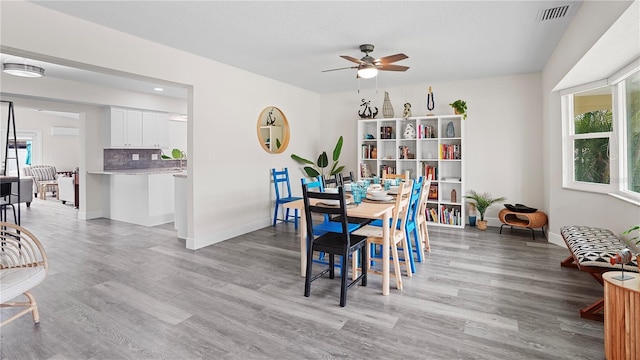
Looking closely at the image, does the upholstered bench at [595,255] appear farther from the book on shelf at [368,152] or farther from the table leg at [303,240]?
the book on shelf at [368,152]

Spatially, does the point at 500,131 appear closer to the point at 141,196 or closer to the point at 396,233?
the point at 396,233

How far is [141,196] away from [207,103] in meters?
2.46

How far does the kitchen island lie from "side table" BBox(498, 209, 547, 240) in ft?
17.9

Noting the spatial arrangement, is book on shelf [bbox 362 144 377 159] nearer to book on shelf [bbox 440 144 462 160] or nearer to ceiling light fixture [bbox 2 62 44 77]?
book on shelf [bbox 440 144 462 160]

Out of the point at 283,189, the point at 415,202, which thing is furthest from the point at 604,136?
the point at 283,189

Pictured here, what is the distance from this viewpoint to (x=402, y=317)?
243 centimetres

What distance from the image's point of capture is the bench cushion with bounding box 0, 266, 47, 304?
80.0 inches

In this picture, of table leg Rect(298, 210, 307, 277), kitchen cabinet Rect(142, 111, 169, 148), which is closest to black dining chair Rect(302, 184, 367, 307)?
table leg Rect(298, 210, 307, 277)

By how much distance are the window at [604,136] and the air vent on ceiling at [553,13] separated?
772 mm

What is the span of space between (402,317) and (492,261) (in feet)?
5.83

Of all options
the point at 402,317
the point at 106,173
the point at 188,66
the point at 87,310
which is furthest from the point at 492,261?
the point at 106,173

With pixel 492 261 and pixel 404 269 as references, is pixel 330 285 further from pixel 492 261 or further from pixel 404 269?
pixel 492 261

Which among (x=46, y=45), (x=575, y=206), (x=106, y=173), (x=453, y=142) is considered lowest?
(x=575, y=206)

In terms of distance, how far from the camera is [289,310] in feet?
8.38
